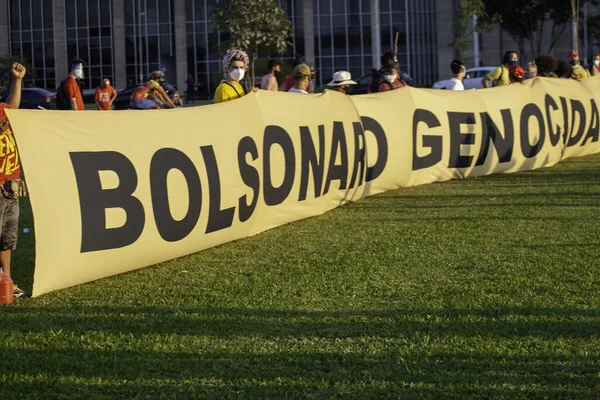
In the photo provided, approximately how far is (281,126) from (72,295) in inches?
140

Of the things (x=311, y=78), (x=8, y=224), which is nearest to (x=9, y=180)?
(x=8, y=224)

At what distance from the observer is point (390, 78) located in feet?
50.7

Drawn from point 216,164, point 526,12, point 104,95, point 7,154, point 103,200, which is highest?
point 526,12

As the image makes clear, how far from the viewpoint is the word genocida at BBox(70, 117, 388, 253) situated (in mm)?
7621

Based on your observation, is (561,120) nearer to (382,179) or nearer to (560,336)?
(382,179)

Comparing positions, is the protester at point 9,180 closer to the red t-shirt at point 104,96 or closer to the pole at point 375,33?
the red t-shirt at point 104,96

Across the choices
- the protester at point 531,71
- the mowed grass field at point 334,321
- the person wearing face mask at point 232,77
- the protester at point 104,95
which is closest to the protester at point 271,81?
the person wearing face mask at point 232,77

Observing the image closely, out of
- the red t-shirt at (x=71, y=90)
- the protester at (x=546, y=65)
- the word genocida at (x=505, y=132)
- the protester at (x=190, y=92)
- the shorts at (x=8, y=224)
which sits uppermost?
the protester at (x=190, y=92)

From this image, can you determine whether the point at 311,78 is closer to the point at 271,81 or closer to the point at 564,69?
the point at 271,81

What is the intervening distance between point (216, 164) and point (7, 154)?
202 cm

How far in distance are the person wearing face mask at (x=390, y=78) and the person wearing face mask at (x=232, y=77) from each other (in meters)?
4.42

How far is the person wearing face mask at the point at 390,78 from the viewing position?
15148 mm

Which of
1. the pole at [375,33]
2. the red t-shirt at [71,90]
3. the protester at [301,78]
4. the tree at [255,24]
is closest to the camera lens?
the protester at [301,78]

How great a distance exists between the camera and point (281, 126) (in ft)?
33.9
